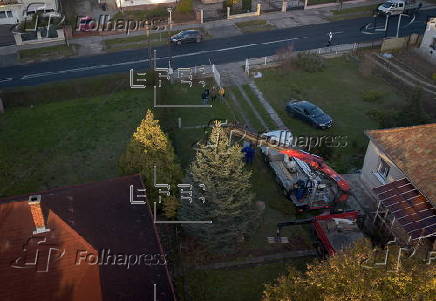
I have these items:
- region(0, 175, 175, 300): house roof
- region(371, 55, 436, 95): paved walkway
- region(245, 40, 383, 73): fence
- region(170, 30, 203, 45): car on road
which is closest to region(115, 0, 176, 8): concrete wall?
region(170, 30, 203, 45): car on road

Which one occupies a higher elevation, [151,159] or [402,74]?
[151,159]

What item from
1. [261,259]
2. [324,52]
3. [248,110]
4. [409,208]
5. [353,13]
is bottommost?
[261,259]

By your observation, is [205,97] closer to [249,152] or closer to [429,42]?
[249,152]

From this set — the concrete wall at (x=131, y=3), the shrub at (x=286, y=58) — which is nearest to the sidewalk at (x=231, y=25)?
the concrete wall at (x=131, y=3)

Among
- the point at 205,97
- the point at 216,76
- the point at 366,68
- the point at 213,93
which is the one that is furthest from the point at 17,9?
the point at 366,68

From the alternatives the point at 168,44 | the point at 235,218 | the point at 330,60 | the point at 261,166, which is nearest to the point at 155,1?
the point at 168,44

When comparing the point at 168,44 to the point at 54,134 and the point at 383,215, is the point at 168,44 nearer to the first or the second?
the point at 54,134

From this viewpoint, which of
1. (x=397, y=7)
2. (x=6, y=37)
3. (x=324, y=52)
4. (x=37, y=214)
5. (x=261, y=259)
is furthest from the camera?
(x=397, y=7)

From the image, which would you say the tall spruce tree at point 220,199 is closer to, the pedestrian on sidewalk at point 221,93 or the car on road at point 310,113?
the car on road at point 310,113
